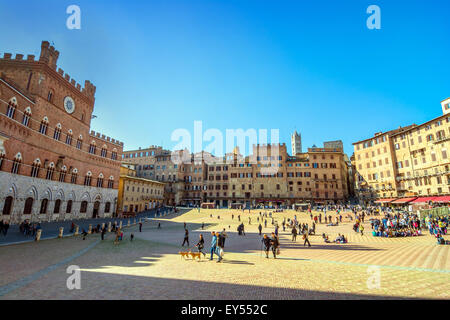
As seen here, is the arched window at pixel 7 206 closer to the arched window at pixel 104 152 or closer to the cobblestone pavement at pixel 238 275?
the cobblestone pavement at pixel 238 275

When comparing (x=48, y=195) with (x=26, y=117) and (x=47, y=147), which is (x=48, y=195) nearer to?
(x=47, y=147)

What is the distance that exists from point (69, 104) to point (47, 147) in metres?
7.98

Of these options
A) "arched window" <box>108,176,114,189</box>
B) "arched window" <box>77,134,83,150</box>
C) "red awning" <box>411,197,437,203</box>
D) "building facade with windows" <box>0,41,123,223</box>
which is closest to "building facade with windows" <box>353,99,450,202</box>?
"red awning" <box>411,197,437,203</box>

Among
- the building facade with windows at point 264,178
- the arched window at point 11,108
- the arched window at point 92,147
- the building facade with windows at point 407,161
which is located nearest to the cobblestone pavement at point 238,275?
the arched window at point 11,108

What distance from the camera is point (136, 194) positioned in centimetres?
4862

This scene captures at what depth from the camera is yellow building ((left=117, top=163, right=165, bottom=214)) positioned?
45.0 metres

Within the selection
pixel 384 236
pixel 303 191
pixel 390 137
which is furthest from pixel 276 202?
pixel 384 236

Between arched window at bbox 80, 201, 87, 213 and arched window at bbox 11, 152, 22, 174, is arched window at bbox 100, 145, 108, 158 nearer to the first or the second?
arched window at bbox 80, 201, 87, 213

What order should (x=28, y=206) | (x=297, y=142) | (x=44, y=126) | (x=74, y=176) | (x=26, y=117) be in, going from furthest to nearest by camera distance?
(x=297, y=142)
(x=74, y=176)
(x=44, y=126)
(x=28, y=206)
(x=26, y=117)

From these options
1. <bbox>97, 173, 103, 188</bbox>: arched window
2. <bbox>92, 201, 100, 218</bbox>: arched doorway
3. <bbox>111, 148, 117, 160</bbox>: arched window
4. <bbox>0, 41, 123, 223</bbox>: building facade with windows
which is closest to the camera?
<bbox>0, 41, 123, 223</bbox>: building facade with windows

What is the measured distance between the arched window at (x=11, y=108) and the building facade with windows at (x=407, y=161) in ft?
201

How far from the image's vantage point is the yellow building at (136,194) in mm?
45000
